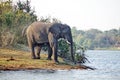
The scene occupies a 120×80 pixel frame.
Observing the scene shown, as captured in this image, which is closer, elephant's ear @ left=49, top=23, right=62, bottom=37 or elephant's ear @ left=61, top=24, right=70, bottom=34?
elephant's ear @ left=49, top=23, right=62, bottom=37

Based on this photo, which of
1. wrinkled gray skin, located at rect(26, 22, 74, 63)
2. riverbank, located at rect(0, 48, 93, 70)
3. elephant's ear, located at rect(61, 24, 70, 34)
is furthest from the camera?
elephant's ear, located at rect(61, 24, 70, 34)

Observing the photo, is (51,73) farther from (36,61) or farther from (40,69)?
(36,61)

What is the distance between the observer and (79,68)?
36031mm

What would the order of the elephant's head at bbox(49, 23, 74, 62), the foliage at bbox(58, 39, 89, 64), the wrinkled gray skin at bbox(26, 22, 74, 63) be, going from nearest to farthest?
the wrinkled gray skin at bbox(26, 22, 74, 63)
the elephant's head at bbox(49, 23, 74, 62)
the foliage at bbox(58, 39, 89, 64)

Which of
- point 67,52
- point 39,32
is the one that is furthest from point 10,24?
point 39,32

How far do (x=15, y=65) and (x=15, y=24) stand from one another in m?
13.2

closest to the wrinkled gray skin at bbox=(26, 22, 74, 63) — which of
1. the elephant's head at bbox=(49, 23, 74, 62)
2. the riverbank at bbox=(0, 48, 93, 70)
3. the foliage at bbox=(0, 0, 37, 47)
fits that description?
the elephant's head at bbox=(49, 23, 74, 62)

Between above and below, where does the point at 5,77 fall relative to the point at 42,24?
below

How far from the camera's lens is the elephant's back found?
126 feet

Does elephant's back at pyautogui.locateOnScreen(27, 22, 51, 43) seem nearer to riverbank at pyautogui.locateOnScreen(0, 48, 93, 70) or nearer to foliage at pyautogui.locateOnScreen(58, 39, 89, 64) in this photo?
riverbank at pyautogui.locateOnScreen(0, 48, 93, 70)

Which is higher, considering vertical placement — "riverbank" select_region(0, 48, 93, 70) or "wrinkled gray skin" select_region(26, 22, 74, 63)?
"wrinkled gray skin" select_region(26, 22, 74, 63)

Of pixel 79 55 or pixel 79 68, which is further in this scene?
pixel 79 55

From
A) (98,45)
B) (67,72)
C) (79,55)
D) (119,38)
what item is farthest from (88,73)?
(98,45)

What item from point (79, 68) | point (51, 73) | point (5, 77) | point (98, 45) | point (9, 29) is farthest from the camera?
point (98, 45)
